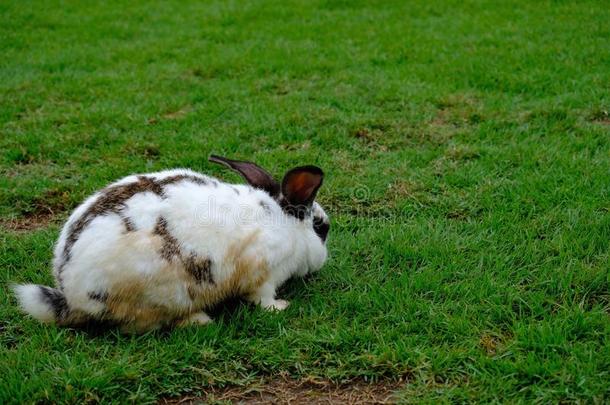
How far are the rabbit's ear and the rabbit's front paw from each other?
521 millimetres

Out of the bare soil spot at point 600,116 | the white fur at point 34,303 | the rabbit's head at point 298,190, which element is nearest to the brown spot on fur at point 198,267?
the rabbit's head at point 298,190

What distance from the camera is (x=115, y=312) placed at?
3250 mm

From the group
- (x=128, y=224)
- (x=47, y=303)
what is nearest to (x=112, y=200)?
(x=128, y=224)

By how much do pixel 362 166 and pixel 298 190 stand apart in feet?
5.78

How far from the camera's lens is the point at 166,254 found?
127 inches

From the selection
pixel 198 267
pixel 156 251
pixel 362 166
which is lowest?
pixel 362 166

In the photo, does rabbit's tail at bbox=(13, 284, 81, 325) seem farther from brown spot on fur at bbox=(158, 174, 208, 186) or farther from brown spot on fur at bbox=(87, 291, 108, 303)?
brown spot on fur at bbox=(158, 174, 208, 186)

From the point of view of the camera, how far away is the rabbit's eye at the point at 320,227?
388cm

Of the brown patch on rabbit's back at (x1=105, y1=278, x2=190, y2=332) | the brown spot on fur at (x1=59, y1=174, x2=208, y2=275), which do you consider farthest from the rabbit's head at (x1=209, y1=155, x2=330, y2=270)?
the brown patch on rabbit's back at (x1=105, y1=278, x2=190, y2=332)

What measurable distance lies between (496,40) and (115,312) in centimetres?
638

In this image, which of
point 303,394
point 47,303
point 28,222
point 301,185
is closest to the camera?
point 303,394

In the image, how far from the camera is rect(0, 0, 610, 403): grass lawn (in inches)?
123

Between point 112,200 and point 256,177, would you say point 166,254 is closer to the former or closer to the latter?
point 112,200

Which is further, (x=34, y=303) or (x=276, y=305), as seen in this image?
(x=276, y=305)
